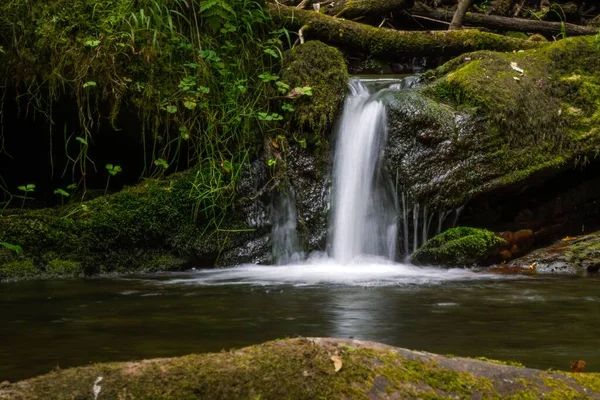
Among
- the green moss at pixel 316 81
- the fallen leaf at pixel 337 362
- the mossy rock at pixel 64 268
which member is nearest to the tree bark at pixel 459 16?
the green moss at pixel 316 81

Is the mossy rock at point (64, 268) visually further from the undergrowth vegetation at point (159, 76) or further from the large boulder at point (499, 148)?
the large boulder at point (499, 148)

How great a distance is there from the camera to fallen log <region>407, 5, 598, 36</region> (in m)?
10.5

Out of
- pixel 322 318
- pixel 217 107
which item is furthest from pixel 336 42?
pixel 322 318

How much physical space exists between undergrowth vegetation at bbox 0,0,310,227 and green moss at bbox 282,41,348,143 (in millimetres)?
219

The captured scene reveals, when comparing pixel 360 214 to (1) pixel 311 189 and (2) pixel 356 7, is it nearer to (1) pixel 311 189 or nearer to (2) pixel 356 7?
(1) pixel 311 189

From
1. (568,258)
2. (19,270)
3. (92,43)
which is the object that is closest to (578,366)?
(568,258)

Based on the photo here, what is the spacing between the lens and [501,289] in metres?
5.35

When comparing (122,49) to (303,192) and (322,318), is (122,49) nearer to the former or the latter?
(303,192)

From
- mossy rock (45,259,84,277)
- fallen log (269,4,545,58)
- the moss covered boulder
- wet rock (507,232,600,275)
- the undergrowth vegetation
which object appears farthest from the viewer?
fallen log (269,4,545,58)

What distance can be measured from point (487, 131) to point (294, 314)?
3180 mm

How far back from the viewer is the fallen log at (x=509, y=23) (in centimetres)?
1054

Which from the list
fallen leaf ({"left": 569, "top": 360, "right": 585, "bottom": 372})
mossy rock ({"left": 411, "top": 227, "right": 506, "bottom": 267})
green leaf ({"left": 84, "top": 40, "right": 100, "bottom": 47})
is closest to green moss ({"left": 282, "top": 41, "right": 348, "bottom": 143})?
mossy rock ({"left": 411, "top": 227, "right": 506, "bottom": 267})

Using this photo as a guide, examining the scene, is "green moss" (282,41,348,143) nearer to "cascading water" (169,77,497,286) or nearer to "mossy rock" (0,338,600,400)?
"cascading water" (169,77,497,286)

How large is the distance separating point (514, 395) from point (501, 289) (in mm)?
3412
